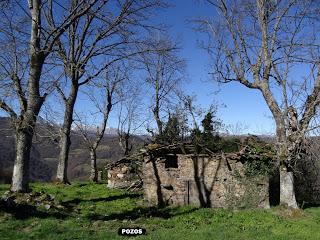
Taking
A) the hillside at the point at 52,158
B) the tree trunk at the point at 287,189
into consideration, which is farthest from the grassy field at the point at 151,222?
the hillside at the point at 52,158

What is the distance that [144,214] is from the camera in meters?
13.1

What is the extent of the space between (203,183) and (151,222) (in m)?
4.22

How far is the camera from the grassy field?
9.75 meters

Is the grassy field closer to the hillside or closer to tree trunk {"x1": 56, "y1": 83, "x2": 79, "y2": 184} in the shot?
tree trunk {"x1": 56, "y1": 83, "x2": 79, "y2": 184}

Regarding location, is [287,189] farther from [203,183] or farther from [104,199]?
[104,199]

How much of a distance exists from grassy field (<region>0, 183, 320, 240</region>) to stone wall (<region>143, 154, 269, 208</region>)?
0.65m

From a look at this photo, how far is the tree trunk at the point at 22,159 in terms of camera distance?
12656 mm

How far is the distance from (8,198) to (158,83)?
858 inches

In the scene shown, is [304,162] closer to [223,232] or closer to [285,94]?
[285,94]

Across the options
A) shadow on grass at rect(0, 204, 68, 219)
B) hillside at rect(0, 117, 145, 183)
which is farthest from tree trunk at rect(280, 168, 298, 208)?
hillside at rect(0, 117, 145, 183)

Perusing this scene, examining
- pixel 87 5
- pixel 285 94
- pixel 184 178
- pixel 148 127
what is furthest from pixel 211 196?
pixel 148 127

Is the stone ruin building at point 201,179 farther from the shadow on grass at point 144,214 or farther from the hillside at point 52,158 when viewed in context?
the hillside at point 52,158

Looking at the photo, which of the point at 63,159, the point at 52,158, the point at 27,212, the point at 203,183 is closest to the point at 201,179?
the point at 203,183

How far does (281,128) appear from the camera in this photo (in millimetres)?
14992
